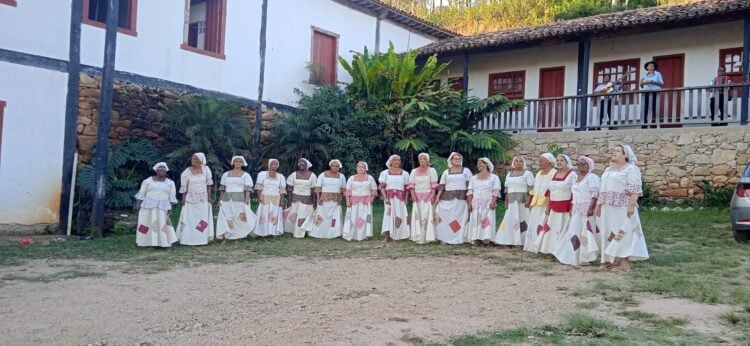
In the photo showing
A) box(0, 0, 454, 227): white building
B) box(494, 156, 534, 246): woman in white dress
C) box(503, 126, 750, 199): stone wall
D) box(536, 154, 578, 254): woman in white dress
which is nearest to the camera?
box(536, 154, 578, 254): woman in white dress

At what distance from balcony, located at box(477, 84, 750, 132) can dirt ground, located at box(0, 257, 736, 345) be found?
7.45 m

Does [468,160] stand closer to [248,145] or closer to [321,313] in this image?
[248,145]

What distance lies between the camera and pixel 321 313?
15.5 feet

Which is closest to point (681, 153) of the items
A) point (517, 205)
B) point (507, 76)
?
point (517, 205)

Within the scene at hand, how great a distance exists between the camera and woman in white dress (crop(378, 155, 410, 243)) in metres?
9.16

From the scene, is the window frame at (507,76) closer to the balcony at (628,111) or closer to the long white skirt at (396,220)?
the balcony at (628,111)

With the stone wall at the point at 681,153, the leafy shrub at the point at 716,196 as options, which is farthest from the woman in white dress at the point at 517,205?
the stone wall at the point at 681,153

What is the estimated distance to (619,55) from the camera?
15297 millimetres

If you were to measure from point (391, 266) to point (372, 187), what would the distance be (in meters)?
2.77

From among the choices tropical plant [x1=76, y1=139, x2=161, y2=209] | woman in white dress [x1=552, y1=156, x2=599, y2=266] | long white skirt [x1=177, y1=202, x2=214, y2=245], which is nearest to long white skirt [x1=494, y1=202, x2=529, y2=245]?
woman in white dress [x1=552, y1=156, x2=599, y2=266]

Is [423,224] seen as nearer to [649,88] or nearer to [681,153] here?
[681,153]

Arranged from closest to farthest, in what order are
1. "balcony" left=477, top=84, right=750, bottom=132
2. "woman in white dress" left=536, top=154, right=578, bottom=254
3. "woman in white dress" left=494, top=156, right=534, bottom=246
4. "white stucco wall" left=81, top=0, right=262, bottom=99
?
"woman in white dress" left=536, top=154, right=578, bottom=254
"woman in white dress" left=494, top=156, right=534, bottom=246
"white stucco wall" left=81, top=0, right=262, bottom=99
"balcony" left=477, top=84, right=750, bottom=132

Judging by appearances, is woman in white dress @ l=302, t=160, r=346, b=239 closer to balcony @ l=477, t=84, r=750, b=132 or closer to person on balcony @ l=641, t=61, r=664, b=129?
balcony @ l=477, t=84, r=750, b=132

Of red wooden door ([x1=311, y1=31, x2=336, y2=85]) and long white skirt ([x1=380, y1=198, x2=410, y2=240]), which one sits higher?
red wooden door ([x1=311, y1=31, x2=336, y2=85])
